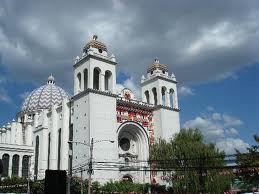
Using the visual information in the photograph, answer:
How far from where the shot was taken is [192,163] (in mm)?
39188

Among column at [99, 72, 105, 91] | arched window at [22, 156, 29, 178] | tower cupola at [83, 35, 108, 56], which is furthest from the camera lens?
arched window at [22, 156, 29, 178]

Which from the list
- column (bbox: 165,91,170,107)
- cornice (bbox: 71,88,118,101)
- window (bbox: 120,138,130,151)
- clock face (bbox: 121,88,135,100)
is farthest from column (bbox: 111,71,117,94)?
column (bbox: 165,91,170,107)

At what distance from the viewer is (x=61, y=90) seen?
76938 millimetres

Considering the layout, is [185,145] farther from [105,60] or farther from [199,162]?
[105,60]

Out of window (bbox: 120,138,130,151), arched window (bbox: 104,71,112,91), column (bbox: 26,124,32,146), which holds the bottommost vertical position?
window (bbox: 120,138,130,151)

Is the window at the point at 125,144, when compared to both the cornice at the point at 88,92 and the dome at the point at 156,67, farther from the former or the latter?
the dome at the point at 156,67

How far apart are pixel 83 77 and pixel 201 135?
17.9m

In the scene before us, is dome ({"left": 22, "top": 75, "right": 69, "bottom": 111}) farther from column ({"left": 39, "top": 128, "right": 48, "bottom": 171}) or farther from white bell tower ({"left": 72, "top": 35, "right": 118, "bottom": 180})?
white bell tower ({"left": 72, "top": 35, "right": 118, "bottom": 180})

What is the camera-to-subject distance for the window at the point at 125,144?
5206 centimetres

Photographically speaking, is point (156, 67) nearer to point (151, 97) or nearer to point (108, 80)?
point (151, 97)

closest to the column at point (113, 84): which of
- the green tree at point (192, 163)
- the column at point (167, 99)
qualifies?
the green tree at point (192, 163)

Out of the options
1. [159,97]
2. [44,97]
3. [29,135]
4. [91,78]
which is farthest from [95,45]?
[44,97]

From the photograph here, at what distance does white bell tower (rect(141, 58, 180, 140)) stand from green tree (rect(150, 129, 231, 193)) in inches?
341

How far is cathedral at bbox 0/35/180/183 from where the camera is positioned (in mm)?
44750
